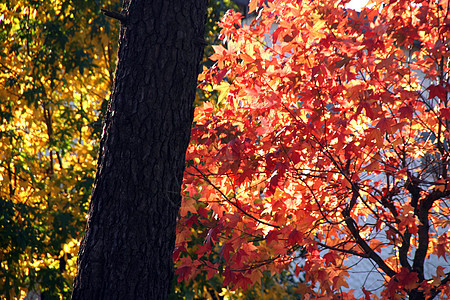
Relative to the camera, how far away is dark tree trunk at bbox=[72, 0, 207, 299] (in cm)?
268

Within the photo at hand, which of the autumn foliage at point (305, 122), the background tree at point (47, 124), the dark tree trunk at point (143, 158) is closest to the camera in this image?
the dark tree trunk at point (143, 158)

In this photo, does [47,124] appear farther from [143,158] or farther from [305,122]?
[305,122]

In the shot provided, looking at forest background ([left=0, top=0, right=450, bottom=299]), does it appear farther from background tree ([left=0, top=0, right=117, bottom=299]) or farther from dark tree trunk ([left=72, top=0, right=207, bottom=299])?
dark tree trunk ([left=72, top=0, right=207, bottom=299])

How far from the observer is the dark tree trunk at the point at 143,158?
8.78 ft

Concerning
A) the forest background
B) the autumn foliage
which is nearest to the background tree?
the forest background

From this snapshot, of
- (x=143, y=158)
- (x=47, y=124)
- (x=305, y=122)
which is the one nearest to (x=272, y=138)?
(x=305, y=122)

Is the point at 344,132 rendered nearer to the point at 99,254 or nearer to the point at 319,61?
the point at 319,61

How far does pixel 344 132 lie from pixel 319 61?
58 centimetres

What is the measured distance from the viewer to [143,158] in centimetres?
273

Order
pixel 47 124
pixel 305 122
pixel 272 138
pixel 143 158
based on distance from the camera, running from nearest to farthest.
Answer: pixel 143 158, pixel 272 138, pixel 305 122, pixel 47 124

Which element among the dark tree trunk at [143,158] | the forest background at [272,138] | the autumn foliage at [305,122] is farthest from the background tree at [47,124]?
the dark tree trunk at [143,158]

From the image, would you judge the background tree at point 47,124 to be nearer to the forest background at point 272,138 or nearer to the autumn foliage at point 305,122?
the forest background at point 272,138

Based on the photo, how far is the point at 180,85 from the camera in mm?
2869

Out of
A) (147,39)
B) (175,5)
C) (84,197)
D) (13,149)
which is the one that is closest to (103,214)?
(147,39)
